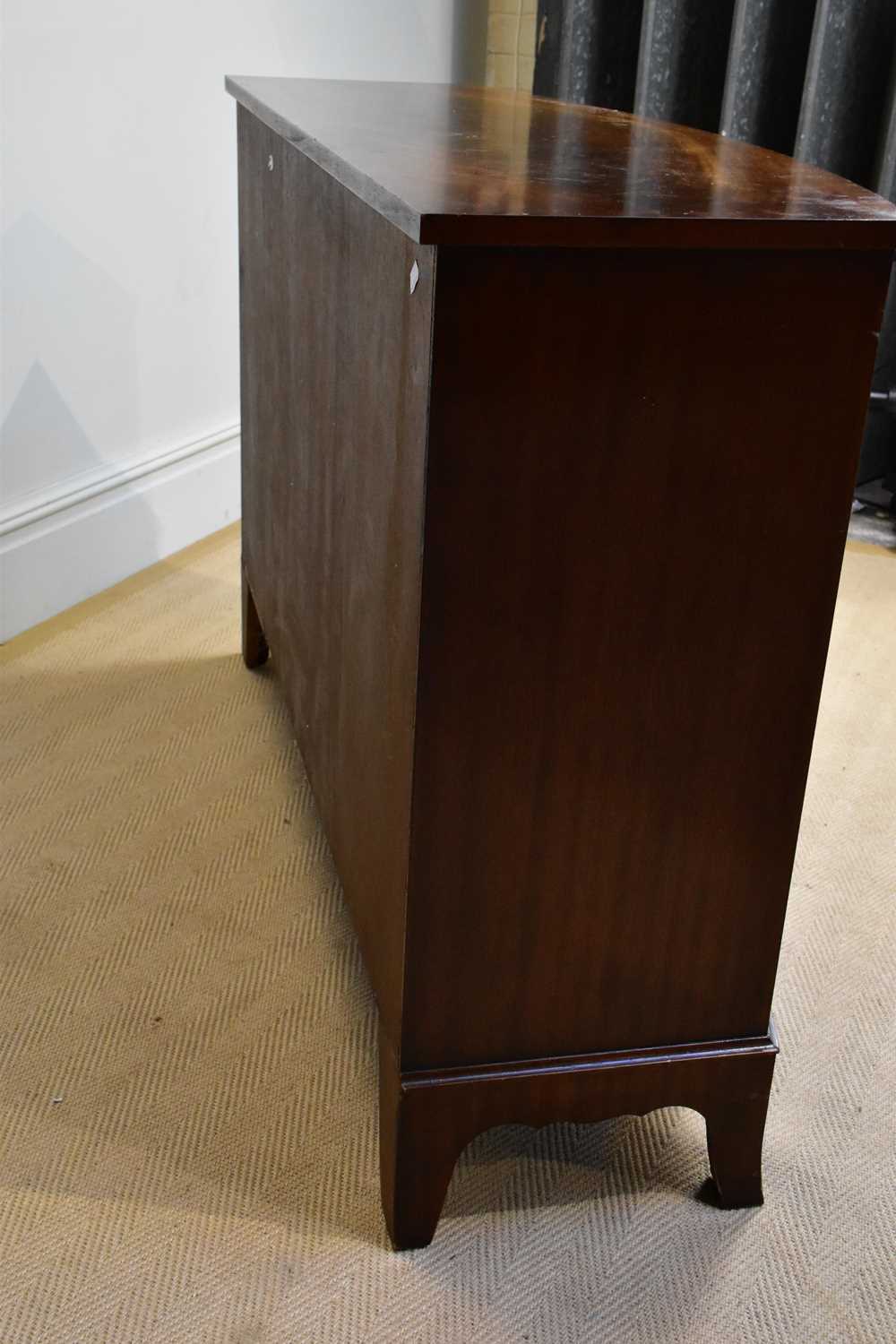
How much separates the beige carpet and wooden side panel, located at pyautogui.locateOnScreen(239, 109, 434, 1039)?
163 mm

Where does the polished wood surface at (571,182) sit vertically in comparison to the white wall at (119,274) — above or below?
above

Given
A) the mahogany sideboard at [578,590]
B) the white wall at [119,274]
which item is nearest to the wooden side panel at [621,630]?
the mahogany sideboard at [578,590]

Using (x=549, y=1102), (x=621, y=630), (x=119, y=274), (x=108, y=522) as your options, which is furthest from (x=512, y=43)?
(x=549, y=1102)

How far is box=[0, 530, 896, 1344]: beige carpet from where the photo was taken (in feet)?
3.63

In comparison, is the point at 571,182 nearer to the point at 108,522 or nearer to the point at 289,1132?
the point at 289,1132

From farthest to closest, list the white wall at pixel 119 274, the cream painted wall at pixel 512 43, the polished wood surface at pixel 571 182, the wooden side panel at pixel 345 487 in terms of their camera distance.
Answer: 1. the cream painted wall at pixel 512 43
2. the white wall at pixel 119 274
3. the wooden side panel at pixel 345 487
4. the polished wood surface at pixel 571 182

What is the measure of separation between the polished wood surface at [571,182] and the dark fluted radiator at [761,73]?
4.88ft

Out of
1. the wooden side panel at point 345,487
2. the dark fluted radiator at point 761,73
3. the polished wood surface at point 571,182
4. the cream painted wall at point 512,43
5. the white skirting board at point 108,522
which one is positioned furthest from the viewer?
the cream painted wall at point 512,43

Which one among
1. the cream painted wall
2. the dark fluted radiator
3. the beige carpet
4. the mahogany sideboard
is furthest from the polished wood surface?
the cream painted wall

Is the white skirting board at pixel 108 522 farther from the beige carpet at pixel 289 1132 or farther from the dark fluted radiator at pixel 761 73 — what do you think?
the dark fluted radiator at pixel 761 73

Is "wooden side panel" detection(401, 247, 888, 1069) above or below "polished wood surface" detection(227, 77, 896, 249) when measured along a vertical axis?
below

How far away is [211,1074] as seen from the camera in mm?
1338

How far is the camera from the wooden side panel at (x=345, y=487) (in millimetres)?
1003

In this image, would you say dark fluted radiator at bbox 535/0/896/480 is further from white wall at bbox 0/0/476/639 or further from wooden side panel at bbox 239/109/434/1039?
wooden side panel at bbox 239/109/434/1039
